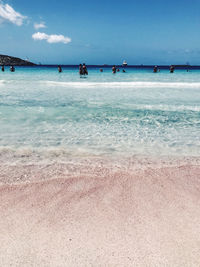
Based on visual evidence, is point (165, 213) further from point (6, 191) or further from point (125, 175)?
point (6, 191)

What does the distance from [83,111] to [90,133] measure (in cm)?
309

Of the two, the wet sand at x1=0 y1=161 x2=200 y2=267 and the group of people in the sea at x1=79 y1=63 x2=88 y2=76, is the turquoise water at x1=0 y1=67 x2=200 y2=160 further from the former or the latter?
the group of people in the sea at x1=79 y1=63 x2=88 y2=76

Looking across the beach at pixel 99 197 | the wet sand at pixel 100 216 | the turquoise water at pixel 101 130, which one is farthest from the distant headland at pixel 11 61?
the wet sand at pixel 100 216

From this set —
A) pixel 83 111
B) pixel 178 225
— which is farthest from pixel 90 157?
pixel 83 111

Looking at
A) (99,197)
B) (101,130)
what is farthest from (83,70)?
(99,197)

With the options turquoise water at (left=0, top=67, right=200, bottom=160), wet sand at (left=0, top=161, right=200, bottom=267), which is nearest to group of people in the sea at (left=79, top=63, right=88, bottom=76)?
turquoise water at (left=0, top=67, right=200, bottom=160)

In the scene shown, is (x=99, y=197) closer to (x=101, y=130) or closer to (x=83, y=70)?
(x=101, y=130)

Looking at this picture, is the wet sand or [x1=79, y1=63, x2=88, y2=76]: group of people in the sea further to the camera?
[x1=79, y1=63, x2=88, y2=76]: group of people in the sea

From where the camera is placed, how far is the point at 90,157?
4.40 metres

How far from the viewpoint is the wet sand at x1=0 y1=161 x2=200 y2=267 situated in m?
2.11

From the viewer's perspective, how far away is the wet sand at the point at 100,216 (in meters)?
2.11

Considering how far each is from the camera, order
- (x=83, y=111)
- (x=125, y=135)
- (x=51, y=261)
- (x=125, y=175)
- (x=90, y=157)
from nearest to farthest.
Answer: (x=51, y=261) < (x=125, y=175) < (x=90, y=157) < (x=125, y=135) < (x=83, y=111)

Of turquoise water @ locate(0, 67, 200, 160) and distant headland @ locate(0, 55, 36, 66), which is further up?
distant headland @ locate(0, 55, 36, 66)

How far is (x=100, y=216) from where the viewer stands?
268 centimetres
